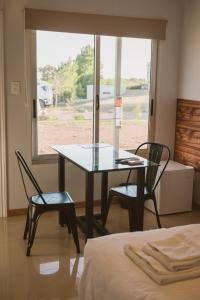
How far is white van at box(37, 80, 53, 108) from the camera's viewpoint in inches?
164

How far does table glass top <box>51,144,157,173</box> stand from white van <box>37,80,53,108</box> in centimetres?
64

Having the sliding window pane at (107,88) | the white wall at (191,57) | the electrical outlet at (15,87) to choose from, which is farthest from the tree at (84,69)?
the white wall at (191,57)

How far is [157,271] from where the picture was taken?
169 cm

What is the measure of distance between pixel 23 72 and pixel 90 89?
2.60ft

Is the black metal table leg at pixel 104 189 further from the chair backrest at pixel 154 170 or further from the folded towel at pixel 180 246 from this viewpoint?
the folded towel at pixel 180 246

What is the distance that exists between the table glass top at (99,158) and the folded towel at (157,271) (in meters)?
1.24

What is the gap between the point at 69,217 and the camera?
11.0 feet

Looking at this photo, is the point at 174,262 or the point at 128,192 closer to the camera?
the point at 174,262

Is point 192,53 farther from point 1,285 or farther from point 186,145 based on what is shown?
point 1,285

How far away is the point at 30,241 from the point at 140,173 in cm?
109

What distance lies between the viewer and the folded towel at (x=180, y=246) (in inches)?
70.1

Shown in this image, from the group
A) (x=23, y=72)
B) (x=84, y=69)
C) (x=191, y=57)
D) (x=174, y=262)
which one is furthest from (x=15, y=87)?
(x=174, y=262)

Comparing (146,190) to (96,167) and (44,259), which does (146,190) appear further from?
(44,259)

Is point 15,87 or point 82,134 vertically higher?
point 15,87
